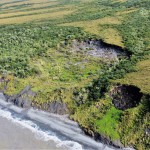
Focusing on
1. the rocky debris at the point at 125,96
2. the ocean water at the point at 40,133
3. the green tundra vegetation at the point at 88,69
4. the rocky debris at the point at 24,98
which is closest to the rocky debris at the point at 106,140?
the green tundra vegetation at the point at 88,69

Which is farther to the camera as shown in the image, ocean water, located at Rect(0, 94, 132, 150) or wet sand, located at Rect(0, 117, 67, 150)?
wet sand, located at Rect(0, 117, 67, 150)

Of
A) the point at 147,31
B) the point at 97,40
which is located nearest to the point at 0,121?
the point at 97,40

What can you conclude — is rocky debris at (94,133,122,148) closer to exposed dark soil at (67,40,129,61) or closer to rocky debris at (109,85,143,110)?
rocky debris at (109,85,143,110)

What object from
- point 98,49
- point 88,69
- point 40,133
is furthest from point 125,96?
point 98,49

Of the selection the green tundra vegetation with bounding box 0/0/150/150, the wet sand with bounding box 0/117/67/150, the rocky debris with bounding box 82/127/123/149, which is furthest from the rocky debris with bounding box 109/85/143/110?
the wet sand with bounding box 0/117/67/150

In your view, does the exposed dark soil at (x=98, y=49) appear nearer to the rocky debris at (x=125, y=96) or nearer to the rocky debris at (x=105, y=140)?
the rocky debris at (x=125, y=96)

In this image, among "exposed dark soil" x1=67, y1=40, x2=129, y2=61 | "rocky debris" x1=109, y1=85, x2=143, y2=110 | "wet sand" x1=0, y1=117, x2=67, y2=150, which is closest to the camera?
"wet sand" x1=0, y1=117, x2=67, y2=150
